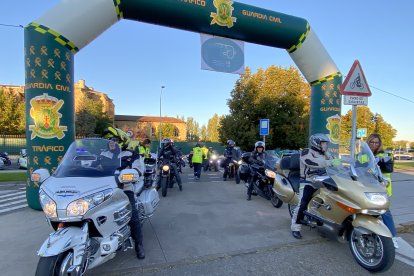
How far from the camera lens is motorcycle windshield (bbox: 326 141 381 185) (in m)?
3.72

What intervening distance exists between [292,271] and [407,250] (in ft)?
7.00

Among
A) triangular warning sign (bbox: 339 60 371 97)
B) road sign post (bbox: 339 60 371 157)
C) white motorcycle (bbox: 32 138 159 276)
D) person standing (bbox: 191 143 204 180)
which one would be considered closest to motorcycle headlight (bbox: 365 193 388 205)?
road sign post (bbox: 339 60 371 157)

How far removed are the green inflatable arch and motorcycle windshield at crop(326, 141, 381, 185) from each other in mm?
5134

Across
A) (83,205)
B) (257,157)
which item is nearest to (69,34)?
(83,205)

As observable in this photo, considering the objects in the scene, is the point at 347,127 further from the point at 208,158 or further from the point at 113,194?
the point at 113,194

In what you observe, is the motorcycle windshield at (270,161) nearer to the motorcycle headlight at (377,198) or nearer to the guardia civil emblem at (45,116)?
the motorcycle headlight at (377,198)

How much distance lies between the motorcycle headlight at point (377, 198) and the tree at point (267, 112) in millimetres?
15464

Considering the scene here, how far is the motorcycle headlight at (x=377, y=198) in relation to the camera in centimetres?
343

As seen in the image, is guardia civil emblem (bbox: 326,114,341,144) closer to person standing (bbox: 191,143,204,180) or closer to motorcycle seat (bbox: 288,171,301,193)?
motorcycle seat (bbox: 288,171,301,193)

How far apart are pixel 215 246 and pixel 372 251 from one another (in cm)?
218

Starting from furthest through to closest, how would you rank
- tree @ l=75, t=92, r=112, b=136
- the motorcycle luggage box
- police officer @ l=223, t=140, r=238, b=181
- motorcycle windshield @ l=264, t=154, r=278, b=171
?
1. tree @ l=75, t=92, r=112, b=136
2. police officer @ l=223, t=140, r=238, b=181
3. motorcycle windshield @ l=264, t=154, r=278, b=171
4. the motorcycle luggage box

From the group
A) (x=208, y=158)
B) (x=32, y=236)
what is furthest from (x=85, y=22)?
(x=208, y=158)

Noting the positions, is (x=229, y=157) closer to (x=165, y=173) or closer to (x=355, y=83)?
(x=165, y=173)

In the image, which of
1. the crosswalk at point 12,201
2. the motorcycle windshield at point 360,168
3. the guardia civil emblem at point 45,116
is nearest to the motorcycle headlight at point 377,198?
Result: the motorcycle windshield at point 360,168
